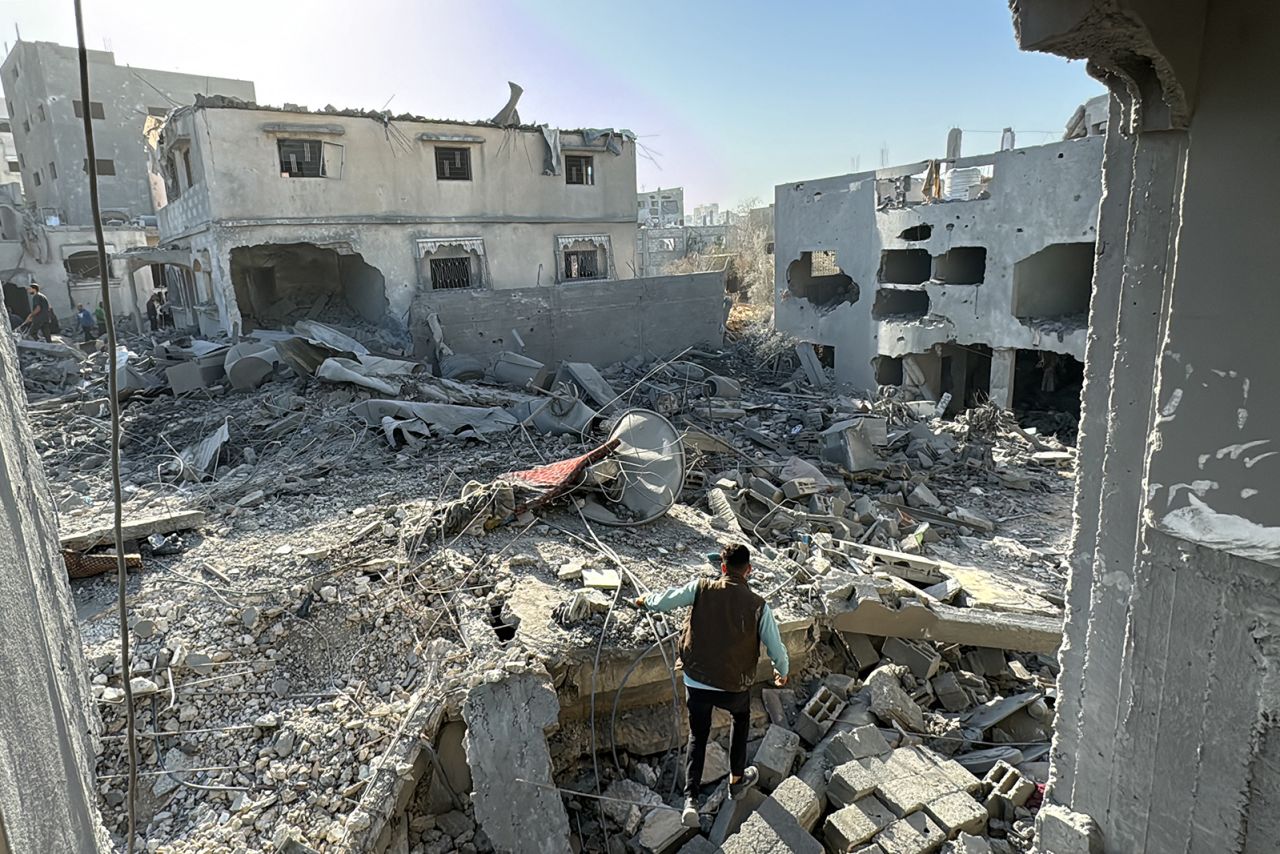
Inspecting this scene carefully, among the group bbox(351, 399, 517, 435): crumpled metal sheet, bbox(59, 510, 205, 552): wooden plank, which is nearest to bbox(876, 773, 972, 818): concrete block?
bbox(59, 510, 205, 552): wooden plank

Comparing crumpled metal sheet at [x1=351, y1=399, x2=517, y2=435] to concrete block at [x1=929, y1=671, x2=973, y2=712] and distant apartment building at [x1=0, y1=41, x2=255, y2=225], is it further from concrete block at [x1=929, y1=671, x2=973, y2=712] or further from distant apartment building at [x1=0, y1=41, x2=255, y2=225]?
distant apartment building at [x1=0, y1=41, x2=255, y2=225]

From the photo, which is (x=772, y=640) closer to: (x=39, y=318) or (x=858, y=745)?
(x=858, y=745)

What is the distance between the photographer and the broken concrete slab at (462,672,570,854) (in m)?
4.26

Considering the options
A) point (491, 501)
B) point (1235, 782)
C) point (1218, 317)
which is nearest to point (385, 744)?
point (491, 501)

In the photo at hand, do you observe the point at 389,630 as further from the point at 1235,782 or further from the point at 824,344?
the point at 824,344

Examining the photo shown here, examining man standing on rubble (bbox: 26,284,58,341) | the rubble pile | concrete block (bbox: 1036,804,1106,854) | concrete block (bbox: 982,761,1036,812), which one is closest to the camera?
concrete block (bbox: 1036,804,1106,854)

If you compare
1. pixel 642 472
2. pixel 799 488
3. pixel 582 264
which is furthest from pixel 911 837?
pixel 582 264

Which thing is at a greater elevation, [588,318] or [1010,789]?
[588,318]

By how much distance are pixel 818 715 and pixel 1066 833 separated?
7.50ft

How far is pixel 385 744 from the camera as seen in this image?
4441 millimetres

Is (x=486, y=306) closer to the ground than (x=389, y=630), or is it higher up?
higher up

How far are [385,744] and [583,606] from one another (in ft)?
5.18

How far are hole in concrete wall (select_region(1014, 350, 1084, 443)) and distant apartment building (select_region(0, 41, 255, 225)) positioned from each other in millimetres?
28921

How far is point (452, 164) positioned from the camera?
61.9 feet
